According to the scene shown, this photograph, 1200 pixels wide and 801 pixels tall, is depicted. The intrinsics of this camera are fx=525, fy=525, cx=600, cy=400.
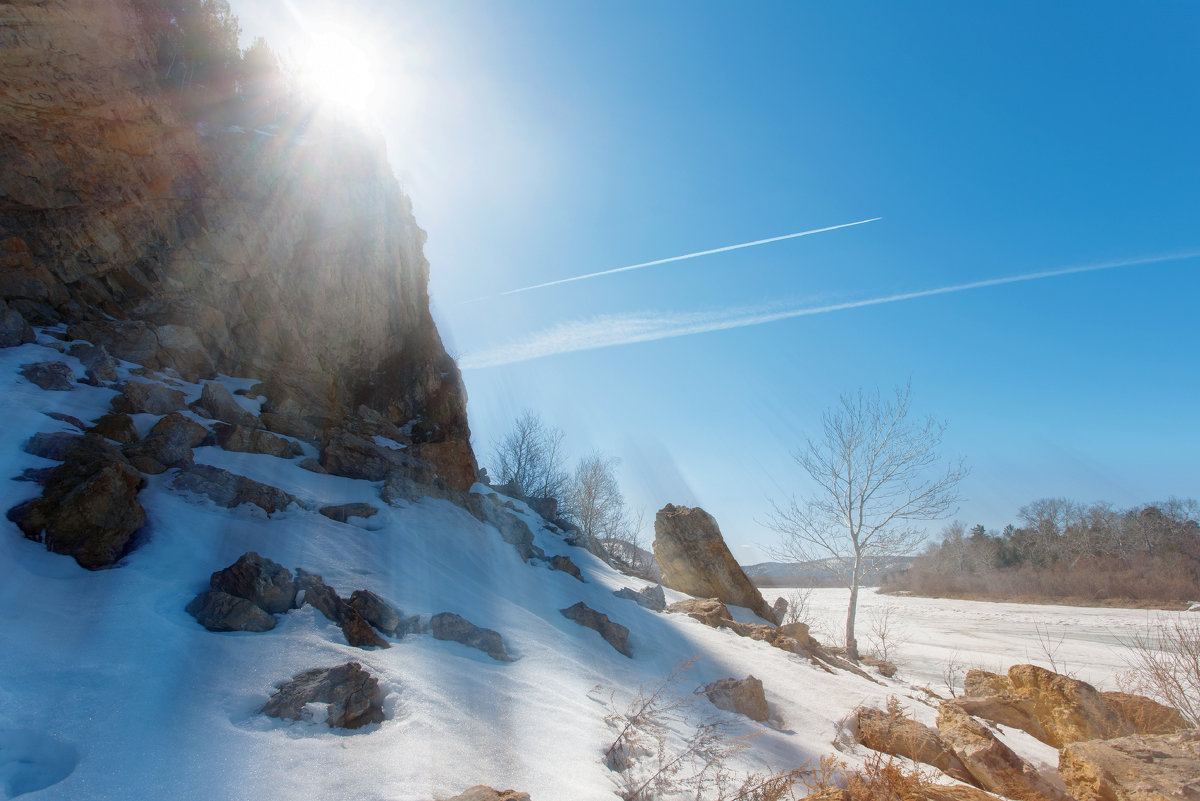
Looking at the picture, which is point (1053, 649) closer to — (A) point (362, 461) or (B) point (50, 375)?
(A) point (362, 461)

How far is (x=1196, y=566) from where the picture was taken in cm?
3472

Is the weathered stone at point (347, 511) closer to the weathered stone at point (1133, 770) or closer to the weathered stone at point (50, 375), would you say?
the weathered stone at point (50, 375)

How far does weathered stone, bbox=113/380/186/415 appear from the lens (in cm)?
738

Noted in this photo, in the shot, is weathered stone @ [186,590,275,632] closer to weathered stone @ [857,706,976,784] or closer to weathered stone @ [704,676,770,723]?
weathered stone @ [704,676,770,723]

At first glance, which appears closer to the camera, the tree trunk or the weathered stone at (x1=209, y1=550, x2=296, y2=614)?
the weathered stone at (x1=209, y1=550, x2=296, y2=614)

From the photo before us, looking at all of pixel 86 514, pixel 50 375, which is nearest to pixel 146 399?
pixel 50 375

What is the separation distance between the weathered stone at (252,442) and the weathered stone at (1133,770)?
9.95 m

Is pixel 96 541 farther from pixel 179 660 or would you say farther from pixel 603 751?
pixel 603 751

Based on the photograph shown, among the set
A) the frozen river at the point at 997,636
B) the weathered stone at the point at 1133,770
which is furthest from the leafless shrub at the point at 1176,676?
the weathered stone at the point at 1133,770

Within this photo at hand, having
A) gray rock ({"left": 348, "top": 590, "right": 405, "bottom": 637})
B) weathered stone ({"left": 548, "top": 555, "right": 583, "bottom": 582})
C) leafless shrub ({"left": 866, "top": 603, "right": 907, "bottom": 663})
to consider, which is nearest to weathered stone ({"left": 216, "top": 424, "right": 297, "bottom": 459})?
gray rock ({"left": 348, "top": 590, "right": 405, "bottom": 637})

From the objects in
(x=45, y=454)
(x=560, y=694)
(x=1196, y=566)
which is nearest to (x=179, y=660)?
(x=560, y=694)

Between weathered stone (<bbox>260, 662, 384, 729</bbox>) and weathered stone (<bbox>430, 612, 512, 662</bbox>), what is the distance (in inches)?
54.5

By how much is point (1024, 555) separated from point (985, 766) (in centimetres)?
5670

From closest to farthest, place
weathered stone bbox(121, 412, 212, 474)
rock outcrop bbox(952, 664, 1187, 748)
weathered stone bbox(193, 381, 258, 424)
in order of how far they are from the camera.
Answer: weathered stone bbox(121, 412, 212, 474) → rock outcrop bbox(952, 664, 1187, 748) → weathered stone bbox(193, 381, 258, 424)
